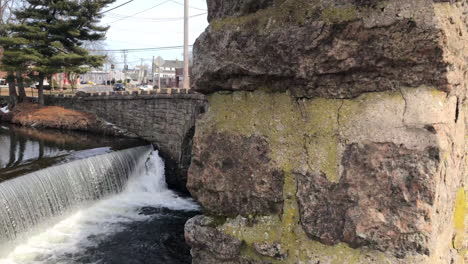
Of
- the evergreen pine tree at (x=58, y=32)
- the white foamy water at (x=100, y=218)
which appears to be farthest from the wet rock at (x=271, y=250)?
the evergreen pine tree at (x=58, y=32)

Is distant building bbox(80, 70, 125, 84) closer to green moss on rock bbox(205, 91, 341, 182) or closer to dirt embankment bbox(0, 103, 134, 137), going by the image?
dirt embankment bbox(0, 103, 134, 137)

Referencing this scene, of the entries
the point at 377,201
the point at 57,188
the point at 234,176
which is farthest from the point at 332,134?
the point at 57,188

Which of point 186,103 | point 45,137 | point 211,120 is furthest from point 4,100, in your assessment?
point 211,120

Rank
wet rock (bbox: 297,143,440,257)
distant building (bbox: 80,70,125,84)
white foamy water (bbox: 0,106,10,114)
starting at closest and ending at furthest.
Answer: wet rock (bbox: 297,143,440,257)
white foamy water (bbox: 0,106,10,114)
distant building (bbox: 80,70,125,84)

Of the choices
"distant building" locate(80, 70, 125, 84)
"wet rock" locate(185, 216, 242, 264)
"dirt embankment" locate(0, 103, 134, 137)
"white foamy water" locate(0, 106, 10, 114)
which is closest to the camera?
"wet rock" locate(185, 216, 242, 264)

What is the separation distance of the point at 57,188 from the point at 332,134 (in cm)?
868

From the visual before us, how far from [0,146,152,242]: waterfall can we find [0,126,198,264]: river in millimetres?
19

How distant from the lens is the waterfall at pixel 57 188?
23.6 ft

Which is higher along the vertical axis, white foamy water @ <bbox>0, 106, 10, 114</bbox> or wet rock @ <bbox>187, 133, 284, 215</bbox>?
wet rock @ <bbox>187, 133, 284, 215</bbox>

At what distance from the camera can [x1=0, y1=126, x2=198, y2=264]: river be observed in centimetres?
719

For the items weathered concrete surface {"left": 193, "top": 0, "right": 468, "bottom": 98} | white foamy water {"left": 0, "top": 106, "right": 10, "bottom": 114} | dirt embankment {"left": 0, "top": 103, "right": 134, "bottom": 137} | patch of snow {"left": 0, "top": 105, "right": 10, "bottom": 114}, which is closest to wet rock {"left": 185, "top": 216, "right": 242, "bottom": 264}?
weathered concrete surface {"left": 193, "top": 0, "right": 468, "bottom": 98}

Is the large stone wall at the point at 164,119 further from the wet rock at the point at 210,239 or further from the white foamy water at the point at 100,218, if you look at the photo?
the wet rock at the point at 210,239

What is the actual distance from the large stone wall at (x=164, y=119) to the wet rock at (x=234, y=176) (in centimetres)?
1077

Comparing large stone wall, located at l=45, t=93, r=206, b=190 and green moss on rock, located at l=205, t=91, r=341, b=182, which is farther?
large stone wall, located at l=45, t=93, r=206, b=190
